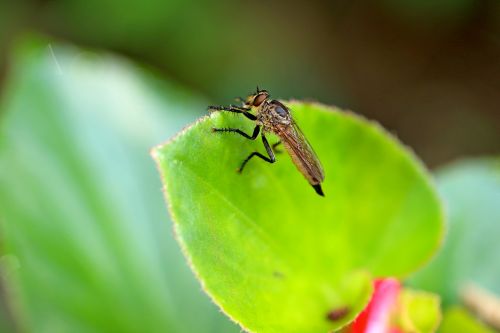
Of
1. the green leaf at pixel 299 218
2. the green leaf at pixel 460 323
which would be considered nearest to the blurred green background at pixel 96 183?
the green leaf at pixel 460 323

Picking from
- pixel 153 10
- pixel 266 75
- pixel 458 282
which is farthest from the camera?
pixel 266 75

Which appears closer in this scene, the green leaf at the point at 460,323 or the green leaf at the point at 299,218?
the green leaf at the point at 299,218

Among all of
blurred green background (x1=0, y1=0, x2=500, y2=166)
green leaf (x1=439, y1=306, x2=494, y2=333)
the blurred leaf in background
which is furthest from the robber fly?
blurred green background (x1=0, y1=0, x2=500, y2=166)

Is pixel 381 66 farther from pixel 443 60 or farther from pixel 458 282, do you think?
pixel 458 282

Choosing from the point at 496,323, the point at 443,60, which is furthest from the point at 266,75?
the point at 496,323

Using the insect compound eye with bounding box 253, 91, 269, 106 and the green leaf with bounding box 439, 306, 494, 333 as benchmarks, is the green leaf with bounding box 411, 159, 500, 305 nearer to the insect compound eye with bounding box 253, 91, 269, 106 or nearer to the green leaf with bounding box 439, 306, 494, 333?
the green leaf with bounding box 439, 306, 494, 333

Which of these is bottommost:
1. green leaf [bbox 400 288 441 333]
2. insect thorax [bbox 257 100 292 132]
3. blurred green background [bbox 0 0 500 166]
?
green leaf [bbox 400 288 441 333]

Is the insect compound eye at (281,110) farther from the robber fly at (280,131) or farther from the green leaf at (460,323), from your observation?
the green leaf at (460,323)
